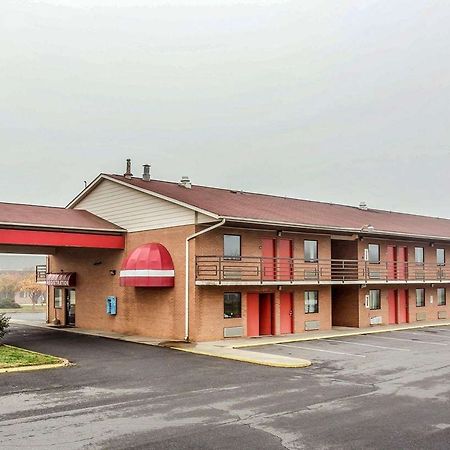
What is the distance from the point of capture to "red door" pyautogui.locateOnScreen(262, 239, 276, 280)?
26.8 meters

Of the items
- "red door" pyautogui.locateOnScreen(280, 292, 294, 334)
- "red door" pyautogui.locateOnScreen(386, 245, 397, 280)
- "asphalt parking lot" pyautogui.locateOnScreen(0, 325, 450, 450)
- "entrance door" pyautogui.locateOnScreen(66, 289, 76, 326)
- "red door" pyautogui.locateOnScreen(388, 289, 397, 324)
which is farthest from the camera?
"red door" pyautogui.locateOnScreen(388, 289, 397, 324)

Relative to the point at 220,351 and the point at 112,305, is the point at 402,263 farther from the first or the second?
the point at 112,305

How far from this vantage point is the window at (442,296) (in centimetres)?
3775

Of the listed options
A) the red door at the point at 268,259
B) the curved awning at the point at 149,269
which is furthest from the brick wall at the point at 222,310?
the curved awning at the point at 149,269

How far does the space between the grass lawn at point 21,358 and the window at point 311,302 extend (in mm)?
13909

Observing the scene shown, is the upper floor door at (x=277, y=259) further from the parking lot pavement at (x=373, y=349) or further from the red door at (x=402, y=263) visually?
the red door at (x=402, y=263)

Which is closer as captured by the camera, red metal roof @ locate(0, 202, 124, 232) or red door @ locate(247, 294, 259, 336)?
red metal roof @ locate(0, 202, 124, 232)

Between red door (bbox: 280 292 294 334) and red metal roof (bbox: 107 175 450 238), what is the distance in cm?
379

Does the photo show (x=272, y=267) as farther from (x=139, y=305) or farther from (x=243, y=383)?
(x=243, y=383)

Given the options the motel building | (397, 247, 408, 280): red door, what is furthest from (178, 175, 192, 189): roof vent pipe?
(397, 247, 408, 280): red door

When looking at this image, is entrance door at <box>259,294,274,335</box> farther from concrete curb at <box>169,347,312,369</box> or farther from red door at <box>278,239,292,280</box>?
concrete curb at <box>169,347,312,369</box>

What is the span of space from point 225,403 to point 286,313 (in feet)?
50.7

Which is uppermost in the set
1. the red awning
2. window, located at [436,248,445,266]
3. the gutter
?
the gutter

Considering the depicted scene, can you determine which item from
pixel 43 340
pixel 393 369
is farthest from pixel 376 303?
pixel 43 340
